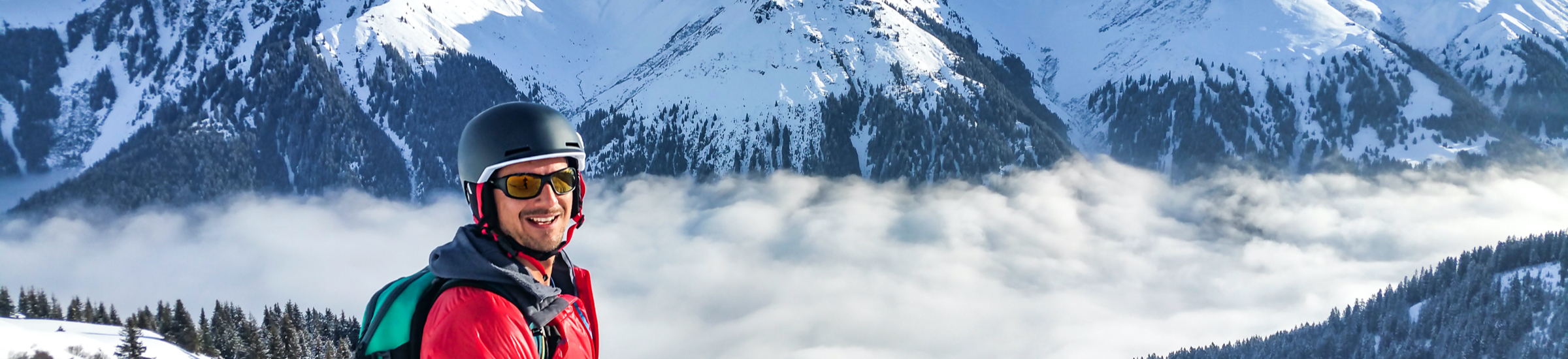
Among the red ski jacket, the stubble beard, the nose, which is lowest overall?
the red ski jacket

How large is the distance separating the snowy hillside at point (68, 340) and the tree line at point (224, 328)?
7.23ft

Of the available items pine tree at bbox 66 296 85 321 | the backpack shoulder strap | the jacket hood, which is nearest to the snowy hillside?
pine tree at bbox 66 296 85 321

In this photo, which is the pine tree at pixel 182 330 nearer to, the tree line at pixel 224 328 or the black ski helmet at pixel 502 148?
the tree line at pixel 224 328

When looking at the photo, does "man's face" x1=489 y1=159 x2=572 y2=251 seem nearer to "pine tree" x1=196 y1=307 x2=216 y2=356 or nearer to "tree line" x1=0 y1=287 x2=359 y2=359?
"tree line" x1=0 y1=287 x2=359 y2=359

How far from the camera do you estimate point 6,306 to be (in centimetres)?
11300

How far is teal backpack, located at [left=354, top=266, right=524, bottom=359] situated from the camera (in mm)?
5020

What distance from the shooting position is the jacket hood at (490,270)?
5031 millimetres

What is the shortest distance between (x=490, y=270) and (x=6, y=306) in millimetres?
140283

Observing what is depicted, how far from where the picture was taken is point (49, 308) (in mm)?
116250

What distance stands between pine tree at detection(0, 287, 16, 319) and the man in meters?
135

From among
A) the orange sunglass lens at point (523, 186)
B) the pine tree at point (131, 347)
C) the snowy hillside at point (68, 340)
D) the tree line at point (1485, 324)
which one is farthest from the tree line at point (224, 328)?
the tree line at point (1485, 324)

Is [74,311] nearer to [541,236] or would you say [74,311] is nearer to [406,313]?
[541,236]

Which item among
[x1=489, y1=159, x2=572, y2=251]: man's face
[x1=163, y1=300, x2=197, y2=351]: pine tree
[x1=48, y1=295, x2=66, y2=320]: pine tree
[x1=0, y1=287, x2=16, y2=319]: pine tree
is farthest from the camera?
[x1=48, y1=295, x2=66, y2=320]: pine tree

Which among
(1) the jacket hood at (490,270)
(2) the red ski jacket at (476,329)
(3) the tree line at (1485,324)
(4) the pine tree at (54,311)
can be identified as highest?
(4) the pine tree at (54,311)
